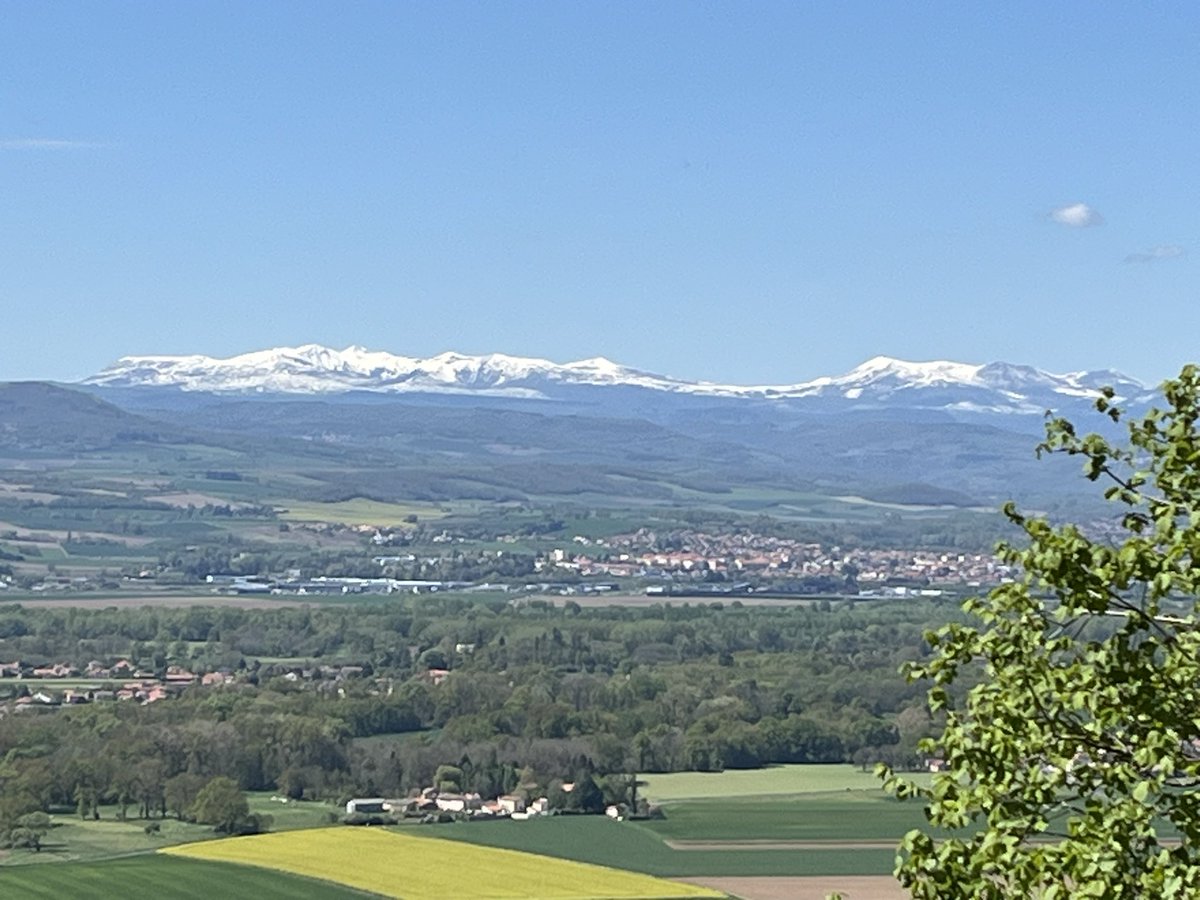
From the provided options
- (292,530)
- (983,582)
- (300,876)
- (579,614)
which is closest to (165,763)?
(300,876)

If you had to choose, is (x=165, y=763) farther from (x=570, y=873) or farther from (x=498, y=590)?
(x=498, y=590)

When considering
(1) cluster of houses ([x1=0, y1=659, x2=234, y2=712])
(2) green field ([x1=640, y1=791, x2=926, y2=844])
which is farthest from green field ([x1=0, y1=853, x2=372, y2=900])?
(1) cluster of houses ([x1=0, y1=659, x2=234, y2=712])

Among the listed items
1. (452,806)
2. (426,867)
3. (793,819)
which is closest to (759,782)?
(793,819)

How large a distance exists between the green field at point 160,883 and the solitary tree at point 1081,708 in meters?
32.9

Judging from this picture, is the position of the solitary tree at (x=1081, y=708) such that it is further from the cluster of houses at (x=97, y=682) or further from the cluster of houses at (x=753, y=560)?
the cluster of houses at (x=753, y=560)

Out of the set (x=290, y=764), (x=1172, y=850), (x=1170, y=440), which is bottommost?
(x=290, y=764)

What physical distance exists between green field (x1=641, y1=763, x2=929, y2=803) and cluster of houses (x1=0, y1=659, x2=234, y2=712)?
20949mm

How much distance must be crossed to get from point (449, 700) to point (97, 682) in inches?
696

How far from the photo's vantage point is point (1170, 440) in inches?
416

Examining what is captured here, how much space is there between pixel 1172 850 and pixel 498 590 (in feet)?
448

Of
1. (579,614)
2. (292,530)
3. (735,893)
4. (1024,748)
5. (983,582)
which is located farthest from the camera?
(292,530)

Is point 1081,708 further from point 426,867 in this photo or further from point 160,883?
point 426,867

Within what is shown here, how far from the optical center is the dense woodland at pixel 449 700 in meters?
62.1

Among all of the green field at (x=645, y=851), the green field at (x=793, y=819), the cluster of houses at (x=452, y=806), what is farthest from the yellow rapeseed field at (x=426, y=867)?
the green field at (x=793, y=819)
